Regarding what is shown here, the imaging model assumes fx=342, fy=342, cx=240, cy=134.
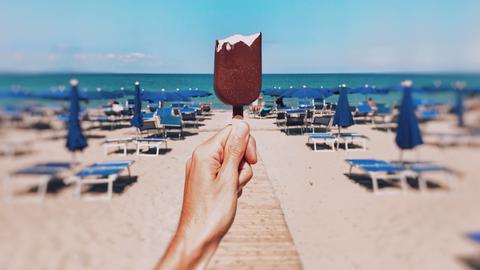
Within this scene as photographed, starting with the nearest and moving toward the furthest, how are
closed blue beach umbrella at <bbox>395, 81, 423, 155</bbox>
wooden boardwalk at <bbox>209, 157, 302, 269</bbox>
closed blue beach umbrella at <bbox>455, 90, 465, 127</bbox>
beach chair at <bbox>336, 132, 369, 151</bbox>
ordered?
closed blue beach umbrella at <bbox>455, 90, 465, 127</bbox> → closed blue beach umbrella at <bbox>395, 81, 423, 155</bbox> → wooden boardwalk at <bbox>209, 157, 302, 269</bbox> → beach chair at <bbox>336, 132, 369, 151</bbox>

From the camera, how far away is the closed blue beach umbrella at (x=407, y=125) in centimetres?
73

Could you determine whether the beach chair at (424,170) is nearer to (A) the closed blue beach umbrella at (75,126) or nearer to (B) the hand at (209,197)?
(B) the hand at (209,197)

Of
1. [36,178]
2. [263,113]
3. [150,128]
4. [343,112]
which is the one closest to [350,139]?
[343,112]

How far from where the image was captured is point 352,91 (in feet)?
47.7

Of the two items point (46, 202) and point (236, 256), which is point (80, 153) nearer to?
point (46, 202)

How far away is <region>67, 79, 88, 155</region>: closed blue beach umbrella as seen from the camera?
74 centimetres

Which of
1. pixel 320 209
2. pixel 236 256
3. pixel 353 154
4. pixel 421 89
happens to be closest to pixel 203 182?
pixel 421 89

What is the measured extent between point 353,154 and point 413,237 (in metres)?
6.06

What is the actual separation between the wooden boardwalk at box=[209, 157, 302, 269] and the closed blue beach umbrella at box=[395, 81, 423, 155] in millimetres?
1710

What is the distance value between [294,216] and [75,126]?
3.00 m

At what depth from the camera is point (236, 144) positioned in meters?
0.79

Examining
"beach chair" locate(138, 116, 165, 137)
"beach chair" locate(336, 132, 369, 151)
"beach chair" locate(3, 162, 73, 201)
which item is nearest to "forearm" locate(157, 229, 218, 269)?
"beach chair" locate(3, 162, 73, 201)

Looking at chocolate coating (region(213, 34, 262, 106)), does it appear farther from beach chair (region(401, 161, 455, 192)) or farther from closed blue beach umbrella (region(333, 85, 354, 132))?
closed blue beach umbrella (region(333, 85, 354, 132))

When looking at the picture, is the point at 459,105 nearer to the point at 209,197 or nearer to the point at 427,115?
the point at 427,115
